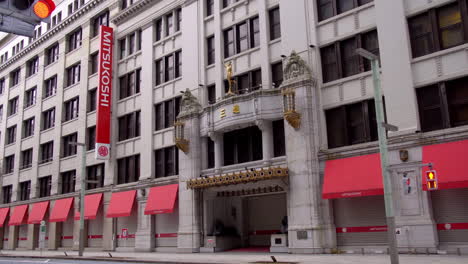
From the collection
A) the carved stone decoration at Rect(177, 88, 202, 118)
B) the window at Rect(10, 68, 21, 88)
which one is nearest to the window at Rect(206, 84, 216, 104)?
the carved stone decoration at Rect(177, 88, 202, 118)

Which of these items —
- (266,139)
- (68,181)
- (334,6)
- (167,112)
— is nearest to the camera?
(334,6)

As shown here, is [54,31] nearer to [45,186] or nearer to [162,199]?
[45,186]

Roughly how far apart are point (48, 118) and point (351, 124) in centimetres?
3711

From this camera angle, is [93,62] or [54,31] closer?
[93,62]

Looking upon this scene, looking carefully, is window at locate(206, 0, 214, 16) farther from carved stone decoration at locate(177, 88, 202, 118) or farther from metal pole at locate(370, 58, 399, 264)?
metal pole at locate(370, 58, 399, 264)

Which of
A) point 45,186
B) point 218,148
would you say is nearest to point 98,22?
A: point 45,186

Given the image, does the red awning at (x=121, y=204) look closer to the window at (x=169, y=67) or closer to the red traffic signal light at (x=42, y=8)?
the window at (x=169, y=67)

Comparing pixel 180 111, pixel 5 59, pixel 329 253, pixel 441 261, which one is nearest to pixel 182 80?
pixel 180 111

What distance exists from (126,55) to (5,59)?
96.9 feet

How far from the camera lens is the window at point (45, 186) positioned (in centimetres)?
4788

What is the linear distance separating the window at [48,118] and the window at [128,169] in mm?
13892

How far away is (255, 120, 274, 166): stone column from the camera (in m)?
28.0

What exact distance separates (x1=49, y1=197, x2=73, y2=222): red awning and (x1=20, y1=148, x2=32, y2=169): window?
10643mm

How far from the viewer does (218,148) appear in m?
30.8
